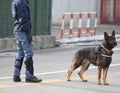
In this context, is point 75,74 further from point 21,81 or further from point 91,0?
point 91,0

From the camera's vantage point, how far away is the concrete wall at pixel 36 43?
1820 centimetres

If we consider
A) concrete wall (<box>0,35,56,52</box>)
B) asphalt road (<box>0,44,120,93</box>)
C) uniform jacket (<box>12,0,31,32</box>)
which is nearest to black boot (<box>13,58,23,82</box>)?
asphalt road (<box>0,44,120,93</box>)

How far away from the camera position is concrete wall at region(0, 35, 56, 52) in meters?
18.2

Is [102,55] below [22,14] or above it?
below

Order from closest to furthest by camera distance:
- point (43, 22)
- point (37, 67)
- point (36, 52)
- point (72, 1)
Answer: point (37, 67)
point (36, 52)
point (43, 22)
point (72, 1)

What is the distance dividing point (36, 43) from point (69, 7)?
1118 centimetres

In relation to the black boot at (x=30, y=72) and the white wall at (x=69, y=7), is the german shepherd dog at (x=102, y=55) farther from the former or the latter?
the white wall at (x=69, y=7)

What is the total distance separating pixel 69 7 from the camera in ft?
98.9

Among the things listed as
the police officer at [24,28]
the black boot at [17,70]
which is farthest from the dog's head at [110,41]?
the black boot at [17,70]

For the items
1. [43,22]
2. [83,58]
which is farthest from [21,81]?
[43,22]

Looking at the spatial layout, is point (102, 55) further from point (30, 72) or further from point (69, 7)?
point (69, 7)

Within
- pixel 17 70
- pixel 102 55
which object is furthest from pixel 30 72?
pixel 102 55

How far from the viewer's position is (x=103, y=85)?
1105 cm

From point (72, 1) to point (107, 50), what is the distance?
19675 mm
